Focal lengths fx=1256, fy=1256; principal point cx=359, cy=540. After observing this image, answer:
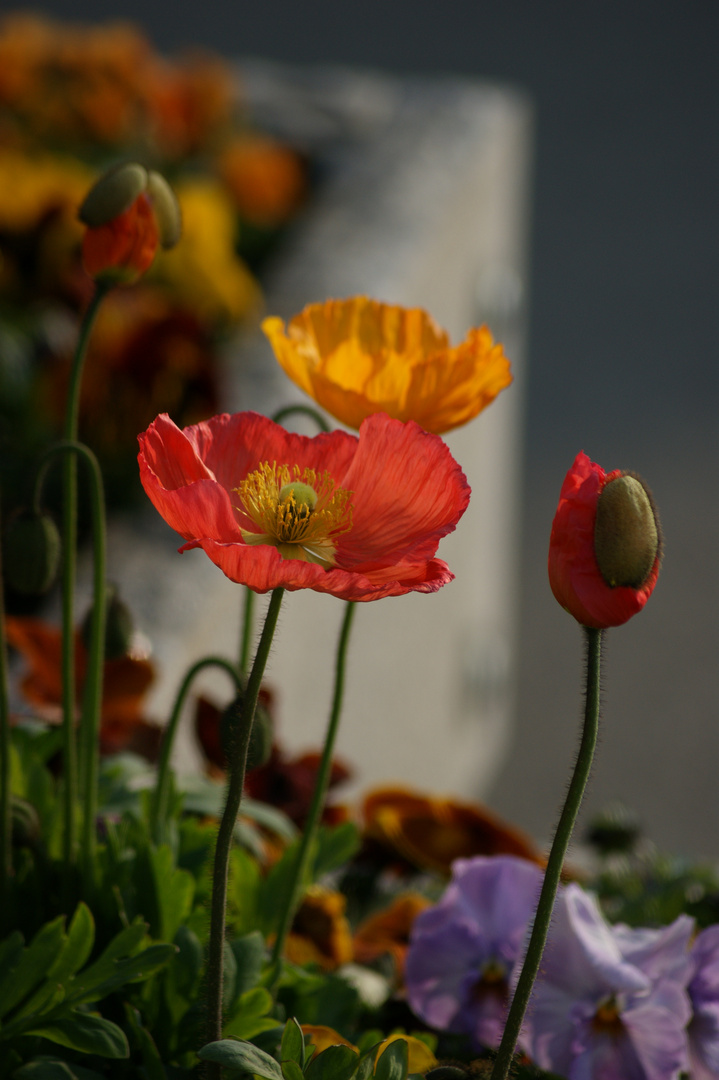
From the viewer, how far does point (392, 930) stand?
0.69 meters

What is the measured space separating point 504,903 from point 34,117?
1781 mm

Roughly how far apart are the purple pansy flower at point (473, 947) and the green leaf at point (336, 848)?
0.06m

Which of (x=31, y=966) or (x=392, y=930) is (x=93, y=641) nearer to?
(x=31, y=966)

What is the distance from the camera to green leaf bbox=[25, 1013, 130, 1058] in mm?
434

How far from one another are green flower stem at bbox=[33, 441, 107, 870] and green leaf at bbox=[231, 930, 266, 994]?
71 mm

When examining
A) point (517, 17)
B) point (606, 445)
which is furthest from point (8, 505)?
point (517, 17)

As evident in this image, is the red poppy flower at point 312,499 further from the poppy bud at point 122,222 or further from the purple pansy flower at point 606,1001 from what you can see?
the purple pansy flower at point 606,1001

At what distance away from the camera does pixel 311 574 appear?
1.11 feet

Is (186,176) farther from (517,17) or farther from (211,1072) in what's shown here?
(517,17)

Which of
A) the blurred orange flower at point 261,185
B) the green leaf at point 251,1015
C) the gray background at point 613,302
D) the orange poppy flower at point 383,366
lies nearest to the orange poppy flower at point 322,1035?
the green leaf at point 251,1015

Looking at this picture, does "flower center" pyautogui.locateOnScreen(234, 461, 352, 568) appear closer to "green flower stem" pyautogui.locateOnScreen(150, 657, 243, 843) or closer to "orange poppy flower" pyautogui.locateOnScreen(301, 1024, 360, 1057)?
"green flower stem" pyautogui.locateOnScreen(150, 657, 243, 843)

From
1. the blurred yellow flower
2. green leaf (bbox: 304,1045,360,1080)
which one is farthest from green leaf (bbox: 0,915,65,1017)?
the blurred yellow flower

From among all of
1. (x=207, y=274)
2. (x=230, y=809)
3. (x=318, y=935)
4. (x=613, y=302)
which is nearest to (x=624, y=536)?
(x=230, y=809)

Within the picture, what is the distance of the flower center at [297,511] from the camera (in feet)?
1.30
